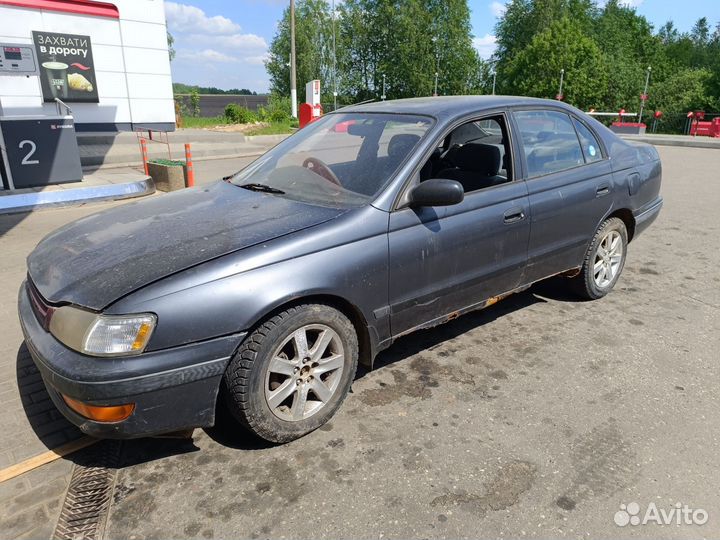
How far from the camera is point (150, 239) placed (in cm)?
275

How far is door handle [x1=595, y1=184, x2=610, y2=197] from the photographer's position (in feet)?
13.7

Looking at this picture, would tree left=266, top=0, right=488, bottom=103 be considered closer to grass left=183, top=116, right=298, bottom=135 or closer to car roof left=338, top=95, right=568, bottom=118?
grass left=183, top=116, right=298, bottom=135

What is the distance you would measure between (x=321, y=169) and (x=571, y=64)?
6116cm

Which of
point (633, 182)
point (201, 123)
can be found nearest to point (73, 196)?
point (633, 182)

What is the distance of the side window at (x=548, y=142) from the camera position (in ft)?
12.4

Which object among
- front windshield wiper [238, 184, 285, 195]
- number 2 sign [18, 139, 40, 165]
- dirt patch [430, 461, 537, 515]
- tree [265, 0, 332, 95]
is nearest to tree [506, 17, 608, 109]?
tree [265, 0, 332, 95]

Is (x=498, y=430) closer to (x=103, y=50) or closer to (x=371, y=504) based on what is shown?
(x=371, y=504)

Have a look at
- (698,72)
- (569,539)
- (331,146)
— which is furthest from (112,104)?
(698,72)

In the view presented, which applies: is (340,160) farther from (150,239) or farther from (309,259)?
(150,239)

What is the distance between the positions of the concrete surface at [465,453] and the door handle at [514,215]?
3.12 feet

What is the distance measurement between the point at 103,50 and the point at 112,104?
1623 millimetres

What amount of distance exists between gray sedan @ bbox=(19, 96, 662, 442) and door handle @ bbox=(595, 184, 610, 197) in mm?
16

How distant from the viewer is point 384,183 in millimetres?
3041

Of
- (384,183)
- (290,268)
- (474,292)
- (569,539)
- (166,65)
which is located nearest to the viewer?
(569,539)
